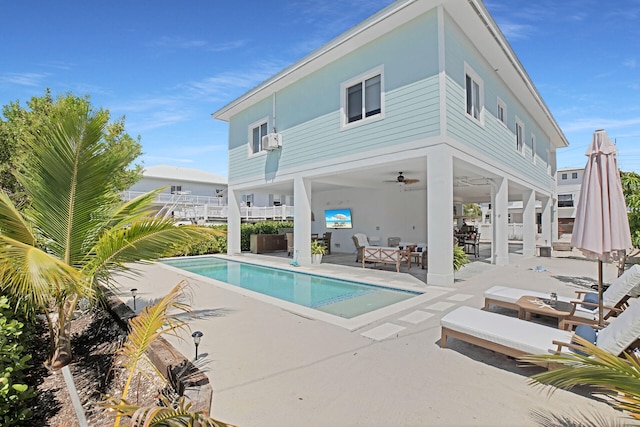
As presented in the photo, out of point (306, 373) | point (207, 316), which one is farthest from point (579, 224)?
point (207, 316)

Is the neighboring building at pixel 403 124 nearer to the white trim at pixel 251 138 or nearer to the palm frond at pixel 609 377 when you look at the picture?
the white trim at pixel 251 138

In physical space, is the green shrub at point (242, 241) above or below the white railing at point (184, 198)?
below

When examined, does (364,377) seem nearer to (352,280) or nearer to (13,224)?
(13,224)

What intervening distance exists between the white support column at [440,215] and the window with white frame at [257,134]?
8378 millimetres

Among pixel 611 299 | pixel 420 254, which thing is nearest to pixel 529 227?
pixel 420 254

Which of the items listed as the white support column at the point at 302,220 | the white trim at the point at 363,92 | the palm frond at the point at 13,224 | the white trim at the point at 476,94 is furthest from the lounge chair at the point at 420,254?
the palm frond at the point at 13,224

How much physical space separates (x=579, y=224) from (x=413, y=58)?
20.7 ft

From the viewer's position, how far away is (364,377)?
11.5 ft

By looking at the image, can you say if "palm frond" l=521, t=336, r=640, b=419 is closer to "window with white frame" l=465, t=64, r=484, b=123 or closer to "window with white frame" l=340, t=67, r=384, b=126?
"window with white frame" l=340, t=67, r=384, b=126

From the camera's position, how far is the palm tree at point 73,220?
11.6ft

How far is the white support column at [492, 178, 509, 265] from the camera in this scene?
11.7m

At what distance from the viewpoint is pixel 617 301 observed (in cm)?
473

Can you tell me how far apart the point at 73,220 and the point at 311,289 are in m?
6.16

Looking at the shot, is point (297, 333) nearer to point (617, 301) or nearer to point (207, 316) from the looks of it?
point (207, 316)
